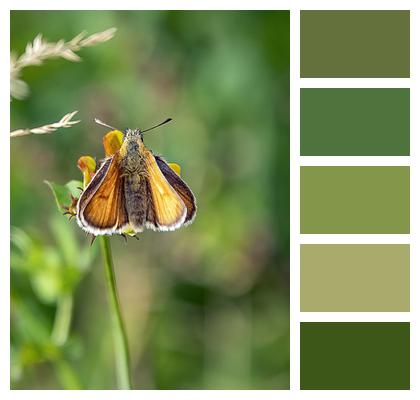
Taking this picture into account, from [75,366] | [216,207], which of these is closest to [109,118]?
[216,207]

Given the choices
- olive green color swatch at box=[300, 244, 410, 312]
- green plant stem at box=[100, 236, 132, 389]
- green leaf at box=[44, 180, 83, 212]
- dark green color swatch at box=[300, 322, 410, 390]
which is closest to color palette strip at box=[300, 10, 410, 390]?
olive green color swatch at box=[300, 244, 410, 312]

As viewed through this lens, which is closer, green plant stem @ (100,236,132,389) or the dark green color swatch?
green plant stem @ (100,236,132,389)

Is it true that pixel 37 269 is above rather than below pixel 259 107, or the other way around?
below

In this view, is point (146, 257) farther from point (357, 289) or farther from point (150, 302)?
point (357, 289)

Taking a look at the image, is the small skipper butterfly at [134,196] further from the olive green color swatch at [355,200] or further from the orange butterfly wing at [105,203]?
the olive green color swatch at [355,200]

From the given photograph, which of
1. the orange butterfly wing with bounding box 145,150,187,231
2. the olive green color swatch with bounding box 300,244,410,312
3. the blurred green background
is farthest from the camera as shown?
the blurred green background

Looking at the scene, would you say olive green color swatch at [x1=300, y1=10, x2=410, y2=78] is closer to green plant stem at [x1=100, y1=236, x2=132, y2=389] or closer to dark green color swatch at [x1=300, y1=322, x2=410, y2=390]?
dark green color swatch at [x1=300, y1=322, x2=410, y2=390]

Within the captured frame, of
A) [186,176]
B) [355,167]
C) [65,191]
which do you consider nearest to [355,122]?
[355,167]
